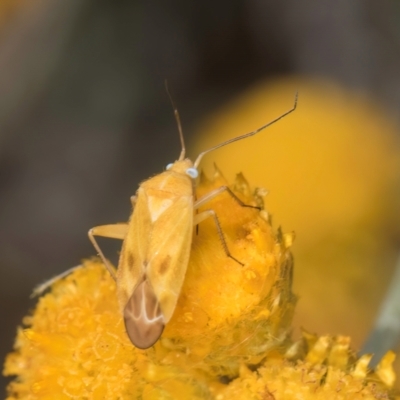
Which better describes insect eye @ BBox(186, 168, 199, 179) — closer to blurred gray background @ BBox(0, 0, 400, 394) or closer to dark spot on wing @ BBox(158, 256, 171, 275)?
dark spot on wing @ BBox(158, 256, 171, 275)

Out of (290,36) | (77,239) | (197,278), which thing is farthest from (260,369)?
(290,36)

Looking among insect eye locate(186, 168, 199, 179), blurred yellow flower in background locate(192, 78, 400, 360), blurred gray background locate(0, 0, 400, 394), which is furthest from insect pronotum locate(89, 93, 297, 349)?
blurred gray background locate(0, 0, 400, 394)

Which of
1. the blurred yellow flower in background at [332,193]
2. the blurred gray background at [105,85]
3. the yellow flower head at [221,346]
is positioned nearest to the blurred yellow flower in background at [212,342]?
the yellow flower head at [221,346]

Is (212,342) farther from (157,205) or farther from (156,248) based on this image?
(157,205)

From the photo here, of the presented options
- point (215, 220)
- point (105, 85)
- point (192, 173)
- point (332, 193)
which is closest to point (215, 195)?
point (215, 220)

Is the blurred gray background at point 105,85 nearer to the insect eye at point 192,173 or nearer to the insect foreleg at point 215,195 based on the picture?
the insect eye at point 192,173

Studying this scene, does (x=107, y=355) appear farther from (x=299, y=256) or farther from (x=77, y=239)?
(x=77, y=239)
